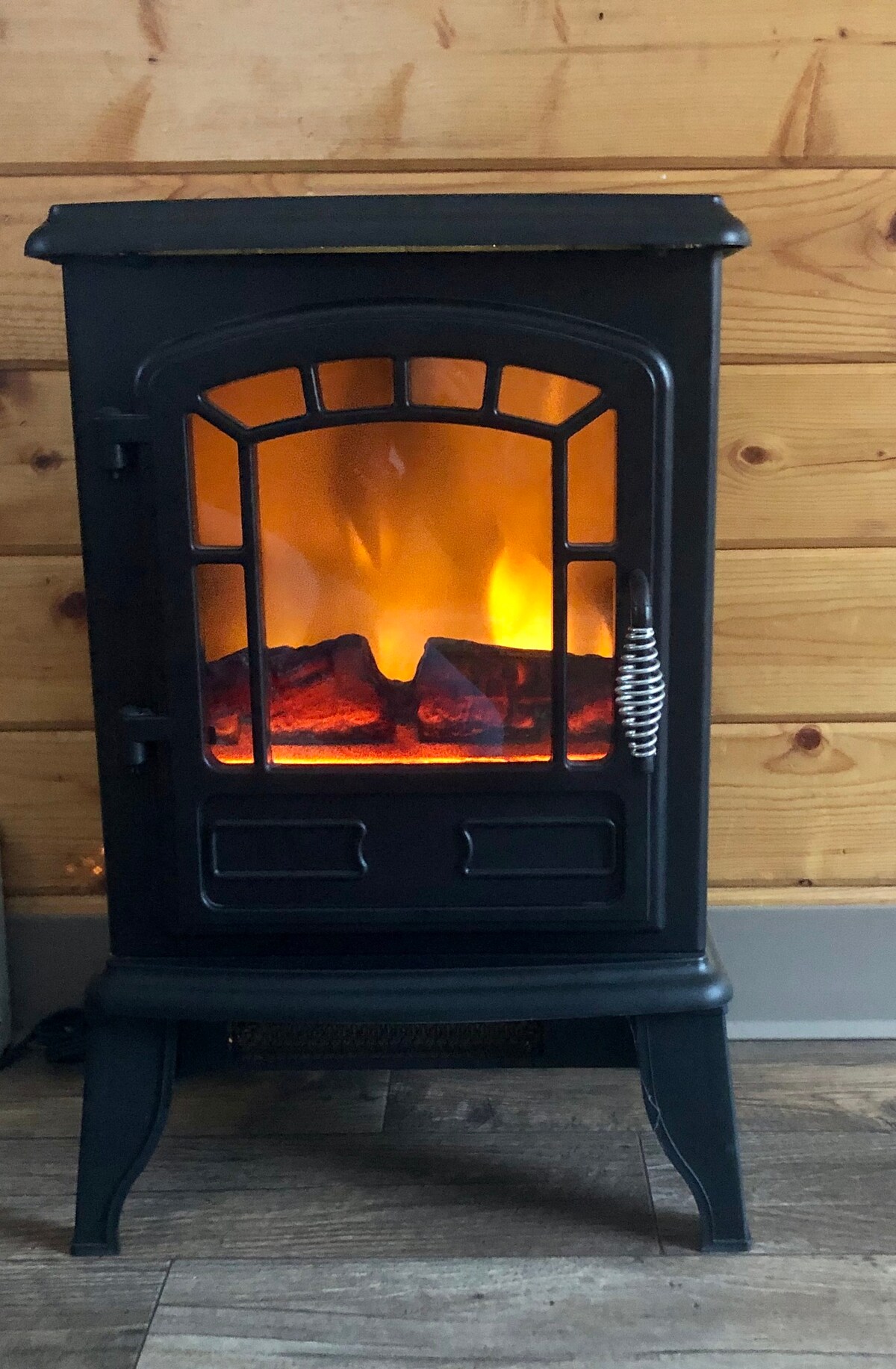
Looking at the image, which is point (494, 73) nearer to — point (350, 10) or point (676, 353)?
point (350, 10)

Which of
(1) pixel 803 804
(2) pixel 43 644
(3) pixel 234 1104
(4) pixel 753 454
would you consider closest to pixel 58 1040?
(3) pixel 234 1104

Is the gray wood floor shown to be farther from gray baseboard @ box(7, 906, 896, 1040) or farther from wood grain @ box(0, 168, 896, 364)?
wood grain @ box(0, 168, 896, 364)

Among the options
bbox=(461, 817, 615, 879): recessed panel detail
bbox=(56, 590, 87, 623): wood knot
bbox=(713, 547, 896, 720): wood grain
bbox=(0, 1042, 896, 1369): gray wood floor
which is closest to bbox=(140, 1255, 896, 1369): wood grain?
bbox=(0, 1042, 896, 1369): gray wood floor

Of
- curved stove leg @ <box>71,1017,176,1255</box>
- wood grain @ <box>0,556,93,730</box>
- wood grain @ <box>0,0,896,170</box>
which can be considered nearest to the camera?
curved stove leg @ <box>71,1017,176,1255</box>

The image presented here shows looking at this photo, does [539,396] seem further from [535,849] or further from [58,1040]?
[58,1040]

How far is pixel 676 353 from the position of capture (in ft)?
2.86

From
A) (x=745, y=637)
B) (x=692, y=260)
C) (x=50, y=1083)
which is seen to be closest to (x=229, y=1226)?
(x=50, y=1083)

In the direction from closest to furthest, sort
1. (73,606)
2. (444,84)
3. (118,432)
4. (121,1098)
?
(118,432), (121,1098), (444,84), (73,606)

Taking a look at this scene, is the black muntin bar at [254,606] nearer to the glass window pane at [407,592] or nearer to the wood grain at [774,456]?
the glass window pane at [407,592]

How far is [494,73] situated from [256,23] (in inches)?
9.9

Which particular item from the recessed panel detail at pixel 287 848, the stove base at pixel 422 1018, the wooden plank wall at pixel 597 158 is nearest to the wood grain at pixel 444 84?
the wooden plank wall at pixel 597 158

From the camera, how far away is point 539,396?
2.92ft

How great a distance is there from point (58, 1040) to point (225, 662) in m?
0.61

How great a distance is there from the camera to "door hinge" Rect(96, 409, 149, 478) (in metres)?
0.87
